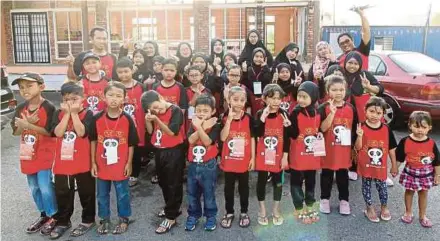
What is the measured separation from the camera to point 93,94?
4.25 metres

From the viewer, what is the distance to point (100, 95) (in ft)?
14.0

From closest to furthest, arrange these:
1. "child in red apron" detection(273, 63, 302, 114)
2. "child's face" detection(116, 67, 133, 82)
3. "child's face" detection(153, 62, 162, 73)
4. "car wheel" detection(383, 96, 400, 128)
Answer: "child's face" detection(116, 67, 133, 82) → "child in red apron" detection(273, 63, 302, 114) → "child's face" detection(153, 62, 162, 73) → "car wheel" detection(383, 96, 400, 128)

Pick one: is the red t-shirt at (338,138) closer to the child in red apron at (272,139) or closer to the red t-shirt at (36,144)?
the child in red apron at (272,139)

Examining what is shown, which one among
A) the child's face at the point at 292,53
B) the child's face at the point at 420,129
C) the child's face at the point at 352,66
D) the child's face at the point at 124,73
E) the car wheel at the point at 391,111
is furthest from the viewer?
the car wheel at the point at 391,111

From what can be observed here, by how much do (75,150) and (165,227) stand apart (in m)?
1.05

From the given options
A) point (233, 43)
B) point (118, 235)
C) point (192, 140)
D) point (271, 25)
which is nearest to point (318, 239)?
point (192, 140)

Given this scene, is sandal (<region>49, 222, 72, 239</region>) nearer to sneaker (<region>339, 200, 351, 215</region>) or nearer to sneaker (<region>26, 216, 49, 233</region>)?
sneaker (<region>26, 216, 49, 233</region>)

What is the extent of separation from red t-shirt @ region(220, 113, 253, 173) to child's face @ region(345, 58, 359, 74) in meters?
1.49

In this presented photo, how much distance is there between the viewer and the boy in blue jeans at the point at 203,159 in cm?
349

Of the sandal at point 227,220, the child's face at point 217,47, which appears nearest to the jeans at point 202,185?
the sandal at point 227,220

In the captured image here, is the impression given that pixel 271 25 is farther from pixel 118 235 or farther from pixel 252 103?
pixel 118 235

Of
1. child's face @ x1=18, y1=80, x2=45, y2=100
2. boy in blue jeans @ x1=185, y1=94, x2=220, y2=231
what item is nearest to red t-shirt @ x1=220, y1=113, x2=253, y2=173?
boy in blue jeans @ x1=185, y1=94, x2=220, y2=231

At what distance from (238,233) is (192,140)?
0.92 metres

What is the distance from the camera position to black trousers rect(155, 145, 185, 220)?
12.1ft
